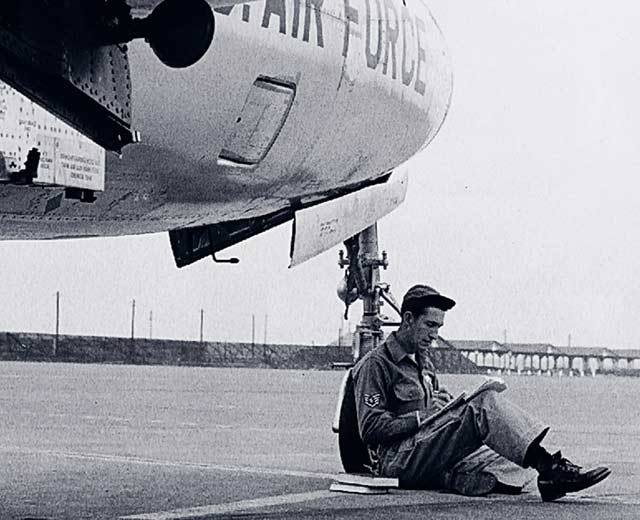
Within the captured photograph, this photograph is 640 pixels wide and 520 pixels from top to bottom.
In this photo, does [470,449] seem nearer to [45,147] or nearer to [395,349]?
[395,349]

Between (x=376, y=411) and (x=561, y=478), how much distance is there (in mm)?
1294

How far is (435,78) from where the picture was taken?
36.5 feet

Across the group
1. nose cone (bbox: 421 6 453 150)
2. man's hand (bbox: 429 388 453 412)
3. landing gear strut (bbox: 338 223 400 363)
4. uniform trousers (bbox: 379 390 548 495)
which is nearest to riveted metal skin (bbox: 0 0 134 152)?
uniform trousers (bbox: 379 390 548 495)

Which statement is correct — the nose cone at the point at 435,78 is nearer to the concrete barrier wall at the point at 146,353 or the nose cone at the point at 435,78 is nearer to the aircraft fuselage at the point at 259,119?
the aircraft fuselage at the point at 259,119

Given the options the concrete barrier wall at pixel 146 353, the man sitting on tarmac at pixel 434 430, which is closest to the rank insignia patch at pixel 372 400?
the man sitting on tarmac at pixel 434 430

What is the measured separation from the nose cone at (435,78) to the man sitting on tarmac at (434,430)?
6.35 feet

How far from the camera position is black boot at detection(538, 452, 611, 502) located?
8734mm

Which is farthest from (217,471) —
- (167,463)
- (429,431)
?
(429,431)

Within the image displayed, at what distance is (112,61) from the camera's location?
656 cm

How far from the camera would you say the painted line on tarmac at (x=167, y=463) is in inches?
443

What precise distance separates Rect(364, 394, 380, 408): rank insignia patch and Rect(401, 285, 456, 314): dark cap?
61cm

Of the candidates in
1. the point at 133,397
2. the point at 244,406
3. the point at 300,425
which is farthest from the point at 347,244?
the point at 133,397

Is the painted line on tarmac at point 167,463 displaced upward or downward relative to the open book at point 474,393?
downward

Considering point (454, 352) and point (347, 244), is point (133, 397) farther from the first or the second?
point (454, 352)
